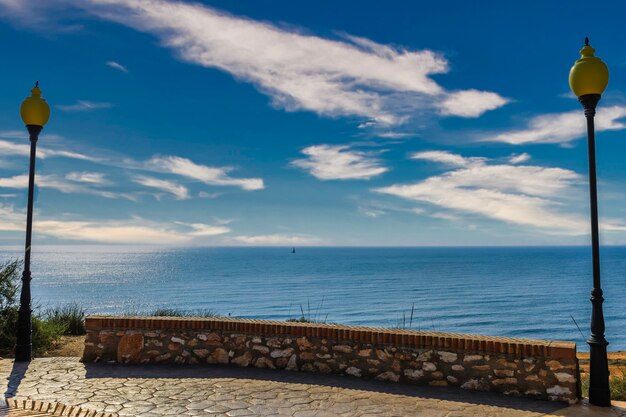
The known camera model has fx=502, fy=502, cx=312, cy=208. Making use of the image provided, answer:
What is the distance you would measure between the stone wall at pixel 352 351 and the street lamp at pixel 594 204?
0.87ft

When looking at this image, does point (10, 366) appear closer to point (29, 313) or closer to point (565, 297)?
point (29, 313)

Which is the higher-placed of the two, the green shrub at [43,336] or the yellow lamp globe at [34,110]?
the yellow lamp globe at [34,110]

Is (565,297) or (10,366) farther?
(565,297)

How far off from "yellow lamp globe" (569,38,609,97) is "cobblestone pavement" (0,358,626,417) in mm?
4123

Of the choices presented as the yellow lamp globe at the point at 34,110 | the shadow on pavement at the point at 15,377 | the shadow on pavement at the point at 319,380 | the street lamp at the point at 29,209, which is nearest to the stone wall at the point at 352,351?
the shadow on pavement at the point at 319,380

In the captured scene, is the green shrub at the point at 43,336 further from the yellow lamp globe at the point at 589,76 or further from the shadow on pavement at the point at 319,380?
the yellow lamp globe at the point at 589,76

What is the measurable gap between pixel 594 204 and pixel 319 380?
4.55 metres

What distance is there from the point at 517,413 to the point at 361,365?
2359 mm

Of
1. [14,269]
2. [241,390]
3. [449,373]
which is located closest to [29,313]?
[14,269]

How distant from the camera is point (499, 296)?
6038 cm

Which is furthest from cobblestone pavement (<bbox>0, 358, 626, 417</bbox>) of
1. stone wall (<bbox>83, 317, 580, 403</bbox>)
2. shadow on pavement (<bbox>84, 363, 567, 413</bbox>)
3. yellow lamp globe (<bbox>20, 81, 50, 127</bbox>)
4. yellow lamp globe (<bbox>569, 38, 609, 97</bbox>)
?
yellow lamp globe (<bbox>20, 81, 50, 127</bbox>)

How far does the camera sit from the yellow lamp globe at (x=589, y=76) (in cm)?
669

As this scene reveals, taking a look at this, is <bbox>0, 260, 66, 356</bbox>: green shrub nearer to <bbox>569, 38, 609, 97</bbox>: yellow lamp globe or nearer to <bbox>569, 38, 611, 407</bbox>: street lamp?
<bbox>569, 38, 611, 407</bbox>: street lamp

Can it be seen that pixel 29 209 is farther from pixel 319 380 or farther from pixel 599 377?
pixel 599 377
